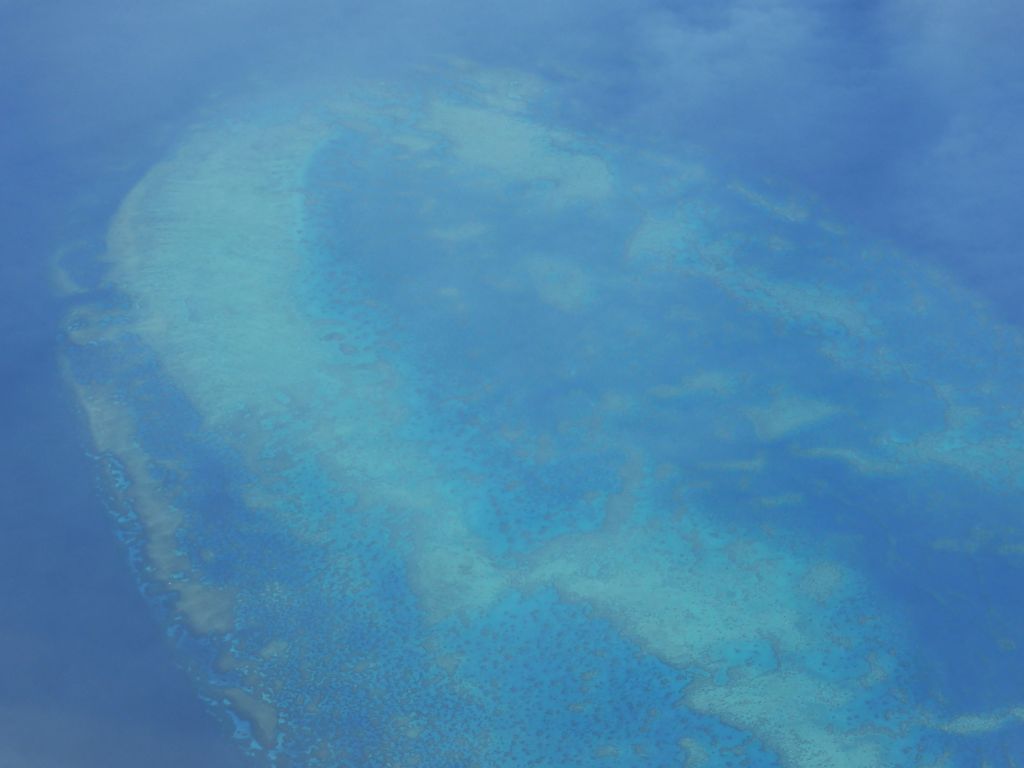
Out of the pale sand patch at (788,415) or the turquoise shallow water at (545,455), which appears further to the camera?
the pale sand patch at (788,415)

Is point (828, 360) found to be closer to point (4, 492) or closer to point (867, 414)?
point (867, 414)

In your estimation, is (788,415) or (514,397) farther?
(514,397)

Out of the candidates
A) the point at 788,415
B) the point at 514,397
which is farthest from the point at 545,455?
the point at 788,415

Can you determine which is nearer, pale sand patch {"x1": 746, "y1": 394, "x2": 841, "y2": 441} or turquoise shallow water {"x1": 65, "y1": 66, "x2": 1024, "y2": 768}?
turquoise shallow water {"x1": 65, "y1": 66, "x2": 1024, "y2": 768}

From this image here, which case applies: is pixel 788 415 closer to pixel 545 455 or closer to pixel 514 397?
pixel 545 455

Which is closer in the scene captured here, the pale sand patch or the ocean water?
the ocean water
